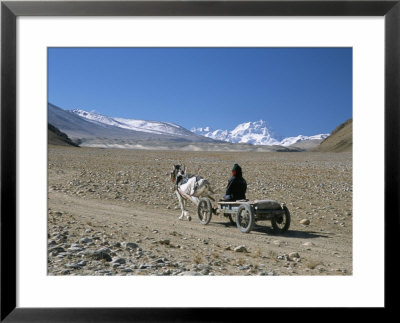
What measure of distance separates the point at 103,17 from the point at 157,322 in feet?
14.3

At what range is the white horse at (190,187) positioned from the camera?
10220 mm

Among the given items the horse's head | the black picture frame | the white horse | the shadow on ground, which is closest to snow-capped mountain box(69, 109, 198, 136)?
the white horse

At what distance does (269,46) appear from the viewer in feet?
20.7

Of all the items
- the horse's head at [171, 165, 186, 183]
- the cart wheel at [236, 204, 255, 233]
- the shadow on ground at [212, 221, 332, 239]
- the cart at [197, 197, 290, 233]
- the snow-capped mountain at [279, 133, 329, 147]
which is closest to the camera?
the snow-capped mountain at [279, 133, 329, 147]

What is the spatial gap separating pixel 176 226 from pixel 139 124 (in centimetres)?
282

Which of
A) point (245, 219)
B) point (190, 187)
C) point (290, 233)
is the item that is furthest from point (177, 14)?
point (290, 233)

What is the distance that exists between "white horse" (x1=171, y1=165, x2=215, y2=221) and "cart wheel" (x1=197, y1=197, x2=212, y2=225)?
0.39 ft

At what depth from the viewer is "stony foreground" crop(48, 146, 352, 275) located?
6.58 m

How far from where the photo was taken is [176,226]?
9812mm

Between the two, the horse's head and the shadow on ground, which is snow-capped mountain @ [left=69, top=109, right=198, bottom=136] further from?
the shadow on ground

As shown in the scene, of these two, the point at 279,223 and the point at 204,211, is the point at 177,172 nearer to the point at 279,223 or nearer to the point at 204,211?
the point at 204,211

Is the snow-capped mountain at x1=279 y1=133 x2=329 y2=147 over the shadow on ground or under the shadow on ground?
over

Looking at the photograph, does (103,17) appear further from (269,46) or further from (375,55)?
(375,55)

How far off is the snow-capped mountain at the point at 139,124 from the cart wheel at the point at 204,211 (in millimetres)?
2202
